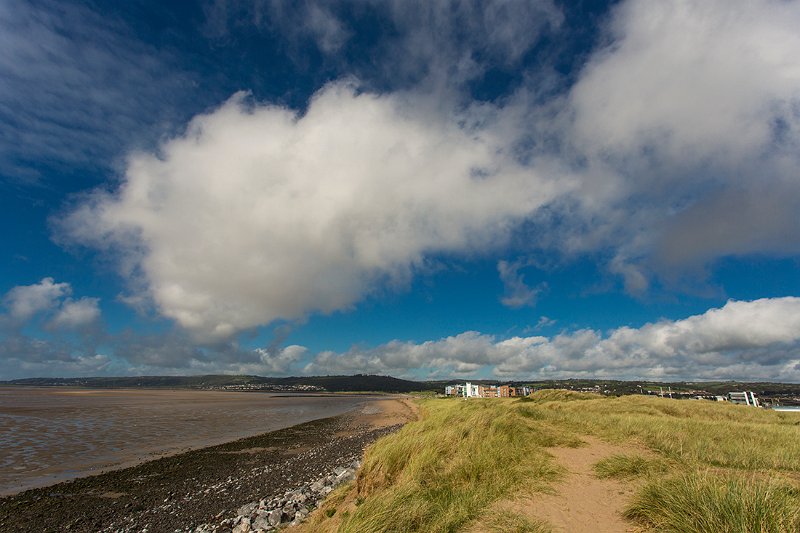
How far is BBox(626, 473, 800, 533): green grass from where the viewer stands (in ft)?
18.0

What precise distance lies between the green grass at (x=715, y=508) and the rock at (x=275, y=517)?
379 inches

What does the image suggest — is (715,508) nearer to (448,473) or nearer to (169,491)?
(448,473)


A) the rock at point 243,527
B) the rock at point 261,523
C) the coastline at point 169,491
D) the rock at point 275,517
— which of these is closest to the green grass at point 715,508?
the rock at point 275,517

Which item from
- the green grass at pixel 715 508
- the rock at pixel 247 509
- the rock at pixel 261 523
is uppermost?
the green grass at pixel 715 508

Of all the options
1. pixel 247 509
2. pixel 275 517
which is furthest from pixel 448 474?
pixel 247 509

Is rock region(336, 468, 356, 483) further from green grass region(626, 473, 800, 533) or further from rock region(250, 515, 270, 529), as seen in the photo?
green grass region(626, 473, 800, 533)

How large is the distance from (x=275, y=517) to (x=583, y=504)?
29.0 ft

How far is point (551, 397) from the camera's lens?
57406 millimetres

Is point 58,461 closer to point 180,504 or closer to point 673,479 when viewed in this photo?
point 180,504

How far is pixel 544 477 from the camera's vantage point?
10070 mm

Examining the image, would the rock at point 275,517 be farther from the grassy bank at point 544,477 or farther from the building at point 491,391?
the building at point 491,391

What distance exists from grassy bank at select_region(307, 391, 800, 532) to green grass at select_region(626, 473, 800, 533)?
2 centimetres

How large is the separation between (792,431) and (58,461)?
43.8m

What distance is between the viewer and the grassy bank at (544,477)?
6.15 meters
